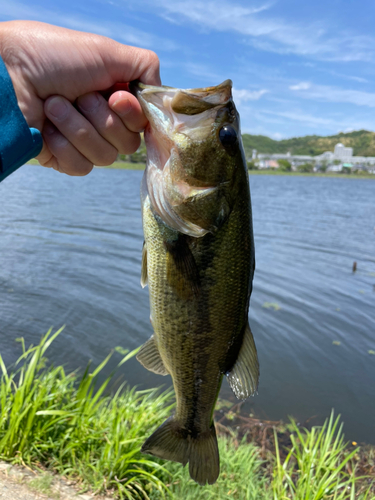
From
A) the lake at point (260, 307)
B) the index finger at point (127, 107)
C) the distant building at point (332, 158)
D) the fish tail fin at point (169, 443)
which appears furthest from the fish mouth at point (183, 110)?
the distant building at point (332, 158)

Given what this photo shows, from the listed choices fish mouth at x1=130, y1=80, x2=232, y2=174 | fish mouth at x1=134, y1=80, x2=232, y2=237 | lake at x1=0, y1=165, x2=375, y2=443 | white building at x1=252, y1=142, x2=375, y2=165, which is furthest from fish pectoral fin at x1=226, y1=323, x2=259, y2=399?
white building at x1=252, y1=142, x2=375, y2=165

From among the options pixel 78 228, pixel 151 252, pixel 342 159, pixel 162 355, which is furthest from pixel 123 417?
pixel 342 159

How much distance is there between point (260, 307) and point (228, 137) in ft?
33.9

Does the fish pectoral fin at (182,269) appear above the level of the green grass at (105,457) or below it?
above

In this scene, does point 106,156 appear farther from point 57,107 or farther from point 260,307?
point 260,307

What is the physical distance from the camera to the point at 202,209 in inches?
76.7

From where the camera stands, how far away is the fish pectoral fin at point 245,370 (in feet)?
6.98

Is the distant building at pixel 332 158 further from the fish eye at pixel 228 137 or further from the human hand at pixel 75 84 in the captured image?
the fish eye at pixel 228 137

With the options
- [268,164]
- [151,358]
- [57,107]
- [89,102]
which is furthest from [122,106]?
[268,164]

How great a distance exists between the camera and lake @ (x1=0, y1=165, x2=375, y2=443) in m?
7.94

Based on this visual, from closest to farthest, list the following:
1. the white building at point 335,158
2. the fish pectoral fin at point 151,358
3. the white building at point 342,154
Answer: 1. the fish pectoral fin at point 151,358
2. the white building at point 335,158
3. the white building at point 342,154

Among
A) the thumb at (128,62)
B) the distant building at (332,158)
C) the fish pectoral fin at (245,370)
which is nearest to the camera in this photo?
the thumb at (128,62)

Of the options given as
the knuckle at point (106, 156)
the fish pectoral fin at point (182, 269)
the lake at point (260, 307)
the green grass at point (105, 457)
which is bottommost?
the lake at point (260, 307)

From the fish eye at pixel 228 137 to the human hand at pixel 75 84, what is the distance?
1.68 ft
